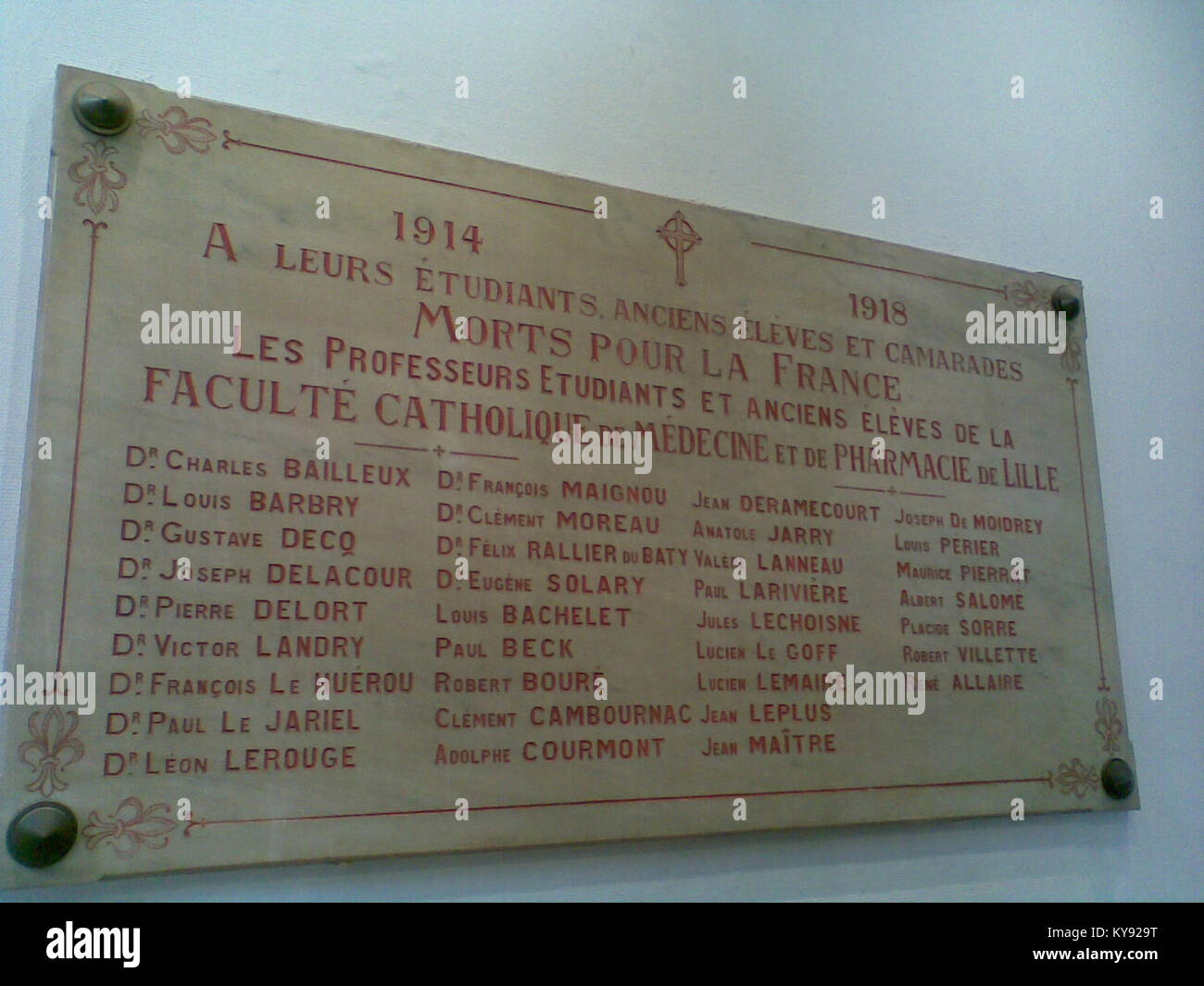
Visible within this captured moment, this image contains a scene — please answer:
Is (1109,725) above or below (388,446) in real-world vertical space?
below

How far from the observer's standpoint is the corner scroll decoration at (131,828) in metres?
1.40

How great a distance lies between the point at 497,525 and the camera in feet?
5.64

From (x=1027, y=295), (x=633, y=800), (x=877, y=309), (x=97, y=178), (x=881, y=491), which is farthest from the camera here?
(x=1027, y=295)

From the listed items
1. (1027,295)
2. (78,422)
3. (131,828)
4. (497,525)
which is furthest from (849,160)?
(131,828)

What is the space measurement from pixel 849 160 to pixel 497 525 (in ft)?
4.29

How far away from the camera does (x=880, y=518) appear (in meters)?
2.03

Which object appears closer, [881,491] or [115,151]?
[115,151]

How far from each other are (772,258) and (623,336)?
415 mm

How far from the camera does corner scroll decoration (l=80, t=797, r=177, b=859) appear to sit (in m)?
1.40

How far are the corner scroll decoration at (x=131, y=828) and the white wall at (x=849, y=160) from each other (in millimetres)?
97

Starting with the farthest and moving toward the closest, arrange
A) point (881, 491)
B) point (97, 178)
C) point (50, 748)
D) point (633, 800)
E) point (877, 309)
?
point (877, 309) < point (881, 491) < point (633, 800) < point (97, 178) < point (50, 748)

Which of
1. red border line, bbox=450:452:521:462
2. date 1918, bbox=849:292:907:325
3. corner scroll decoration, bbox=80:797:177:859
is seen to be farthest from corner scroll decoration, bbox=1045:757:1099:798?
corner scroll decoration, bbox=80:797:177:859

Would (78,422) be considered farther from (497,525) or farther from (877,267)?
(877,267)
